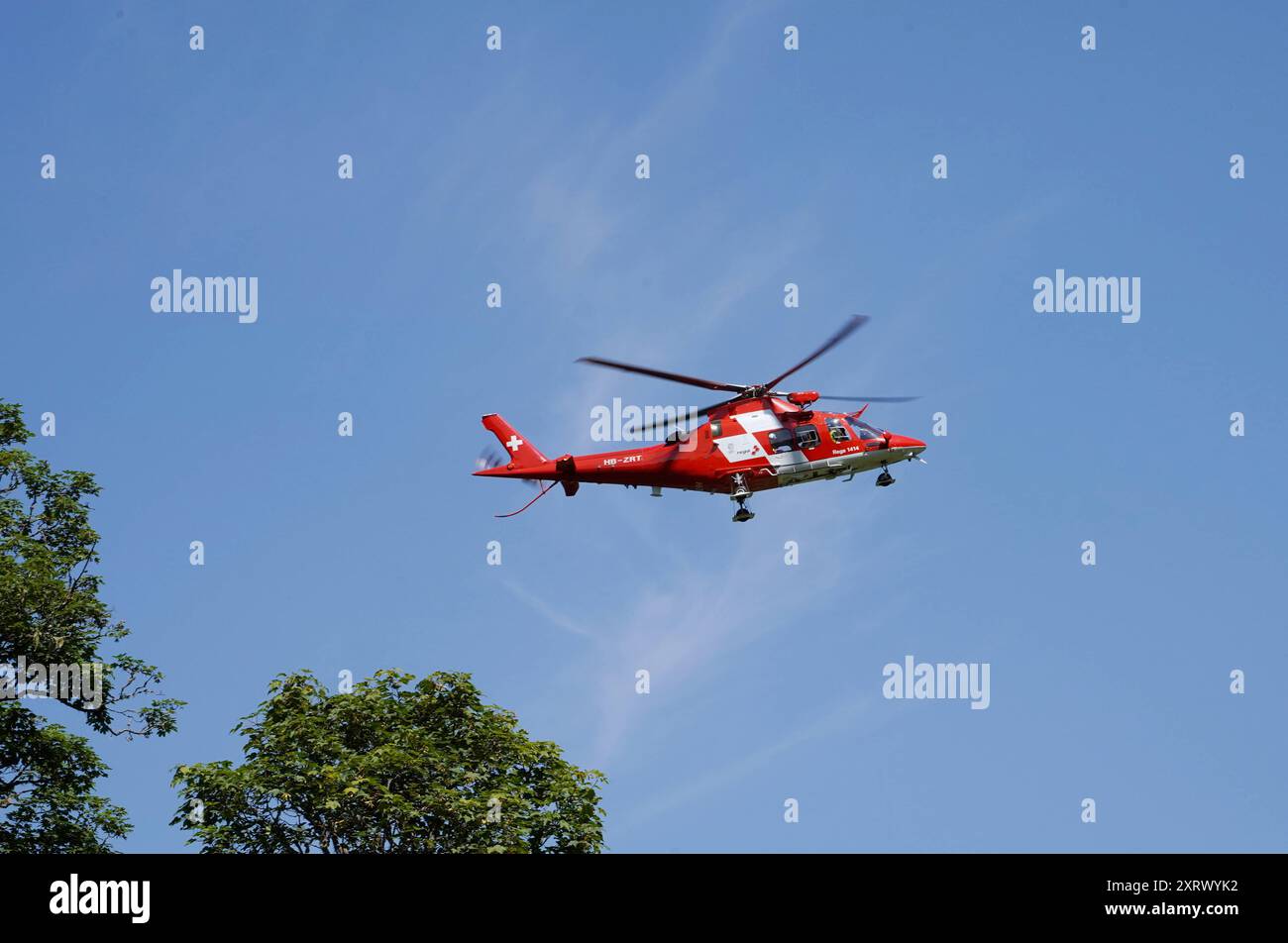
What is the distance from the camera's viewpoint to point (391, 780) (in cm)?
4556

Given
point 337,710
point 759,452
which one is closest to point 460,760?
point 337,710

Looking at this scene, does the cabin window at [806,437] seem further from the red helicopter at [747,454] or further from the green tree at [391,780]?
the green tree at [391,780]

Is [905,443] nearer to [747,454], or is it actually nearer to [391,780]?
[747,454]

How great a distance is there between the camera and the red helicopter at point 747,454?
4972cm

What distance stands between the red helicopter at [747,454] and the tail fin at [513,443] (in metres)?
1.00

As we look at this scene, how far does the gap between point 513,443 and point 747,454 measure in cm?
825

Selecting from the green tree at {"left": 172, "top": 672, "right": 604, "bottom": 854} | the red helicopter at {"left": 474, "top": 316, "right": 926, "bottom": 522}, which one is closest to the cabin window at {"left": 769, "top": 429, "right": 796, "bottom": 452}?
the red helicopter at {"left": 474, "top": 316, "right": 926, "bottom": 522}

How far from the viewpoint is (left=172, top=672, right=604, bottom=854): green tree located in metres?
45.0

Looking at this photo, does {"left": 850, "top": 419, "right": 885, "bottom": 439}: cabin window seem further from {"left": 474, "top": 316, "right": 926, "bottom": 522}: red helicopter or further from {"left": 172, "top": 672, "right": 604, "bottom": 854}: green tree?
{"left": 172, "top": 672, "right": 604, "bottom": 854}: green tree

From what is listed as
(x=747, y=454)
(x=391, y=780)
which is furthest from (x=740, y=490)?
(x=391, y=780)
